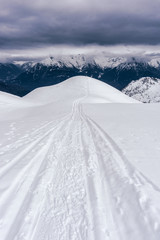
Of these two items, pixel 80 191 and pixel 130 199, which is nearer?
pixel 130 199

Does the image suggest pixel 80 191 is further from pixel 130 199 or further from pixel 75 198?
pixel 130 199

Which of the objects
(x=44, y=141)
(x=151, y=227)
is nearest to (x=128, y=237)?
(x=151, y=227)

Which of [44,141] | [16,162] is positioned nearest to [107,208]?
[16,162]

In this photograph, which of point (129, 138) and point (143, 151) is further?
point (129, 138)

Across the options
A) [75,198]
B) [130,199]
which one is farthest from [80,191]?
[130,199]

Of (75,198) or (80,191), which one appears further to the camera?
(80,191)

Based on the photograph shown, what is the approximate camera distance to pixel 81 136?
1229 cm

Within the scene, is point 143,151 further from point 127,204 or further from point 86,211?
point 86,211

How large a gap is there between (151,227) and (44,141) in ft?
25.7

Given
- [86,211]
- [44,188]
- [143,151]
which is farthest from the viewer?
[143,151]

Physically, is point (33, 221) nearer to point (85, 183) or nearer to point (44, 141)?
point (85, 183)

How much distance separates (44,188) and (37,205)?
0.84 m

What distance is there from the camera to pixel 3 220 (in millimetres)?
4633

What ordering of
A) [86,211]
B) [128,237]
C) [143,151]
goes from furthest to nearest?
[143,151] → [86,211] → [128,237]
